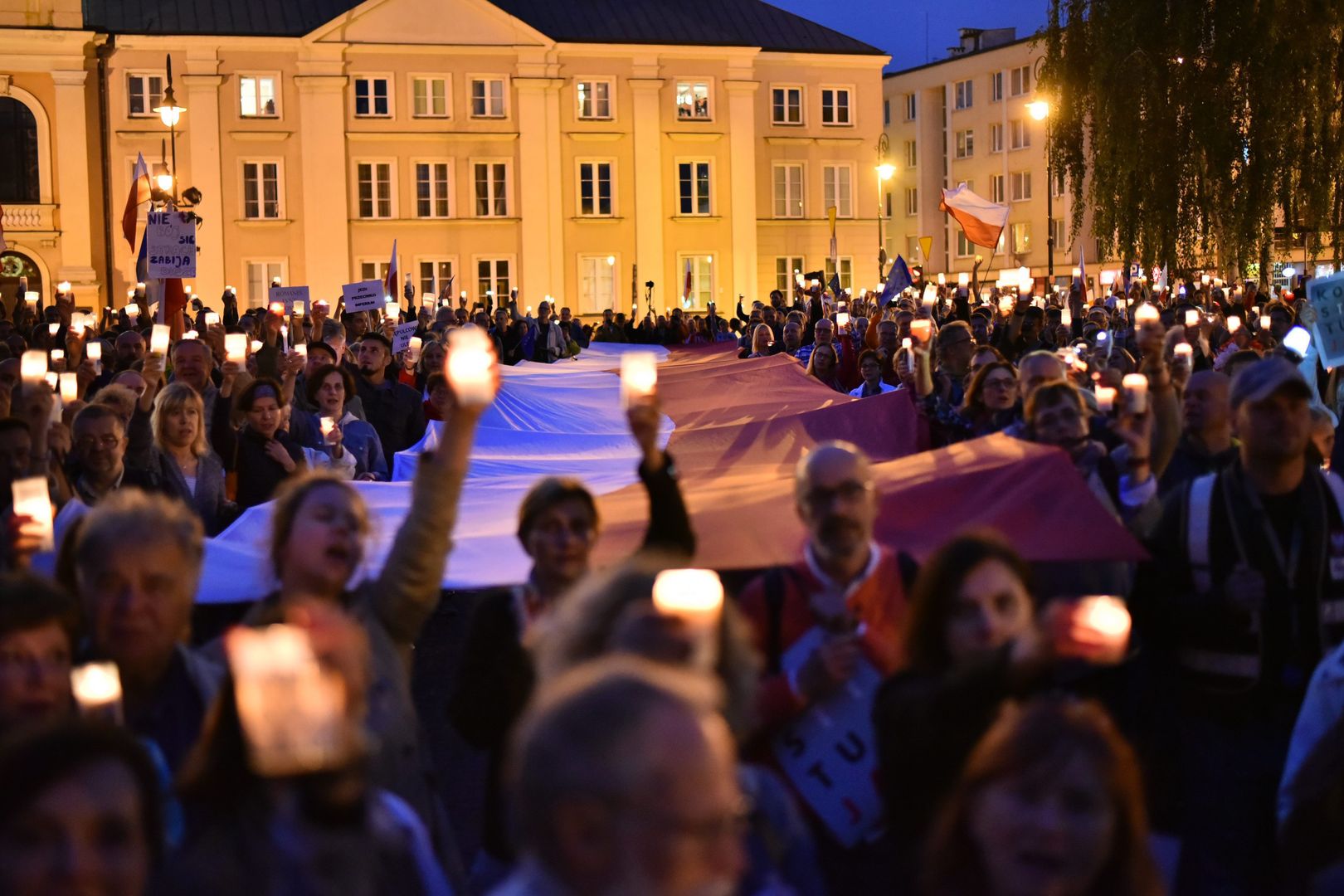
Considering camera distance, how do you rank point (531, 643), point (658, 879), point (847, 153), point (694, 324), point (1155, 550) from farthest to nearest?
point (847, 153)
point (694, 324)
point (1155, 550)
point (531, 643)
point (658, 879)

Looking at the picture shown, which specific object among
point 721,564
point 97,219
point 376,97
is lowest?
point 721,564

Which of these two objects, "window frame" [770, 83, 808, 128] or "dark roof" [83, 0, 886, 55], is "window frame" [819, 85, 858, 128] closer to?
"window frame" [770, 83, 808, 128]

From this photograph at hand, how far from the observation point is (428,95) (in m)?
61.5

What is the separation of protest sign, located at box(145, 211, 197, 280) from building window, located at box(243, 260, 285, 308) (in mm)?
41772

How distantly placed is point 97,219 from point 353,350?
46.7m

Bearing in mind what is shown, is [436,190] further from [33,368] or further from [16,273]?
[33,368]

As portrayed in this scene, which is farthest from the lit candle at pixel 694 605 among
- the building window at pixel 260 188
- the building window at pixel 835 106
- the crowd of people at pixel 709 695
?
the building window at pixel 835 106

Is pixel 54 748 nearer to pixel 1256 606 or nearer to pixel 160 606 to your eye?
pixel 160 606

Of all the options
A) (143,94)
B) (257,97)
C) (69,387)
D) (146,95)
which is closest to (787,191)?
(257,97)

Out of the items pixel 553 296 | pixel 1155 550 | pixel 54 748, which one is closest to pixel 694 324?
pixel 553 296

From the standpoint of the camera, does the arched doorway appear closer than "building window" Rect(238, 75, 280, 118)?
Yes

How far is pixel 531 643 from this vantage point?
4.28 m

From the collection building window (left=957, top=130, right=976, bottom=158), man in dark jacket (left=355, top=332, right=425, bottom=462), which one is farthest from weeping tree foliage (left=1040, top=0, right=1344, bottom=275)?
building window (left=957, top=130, right=976, bottom=158)

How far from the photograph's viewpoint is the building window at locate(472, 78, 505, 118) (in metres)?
61.8
